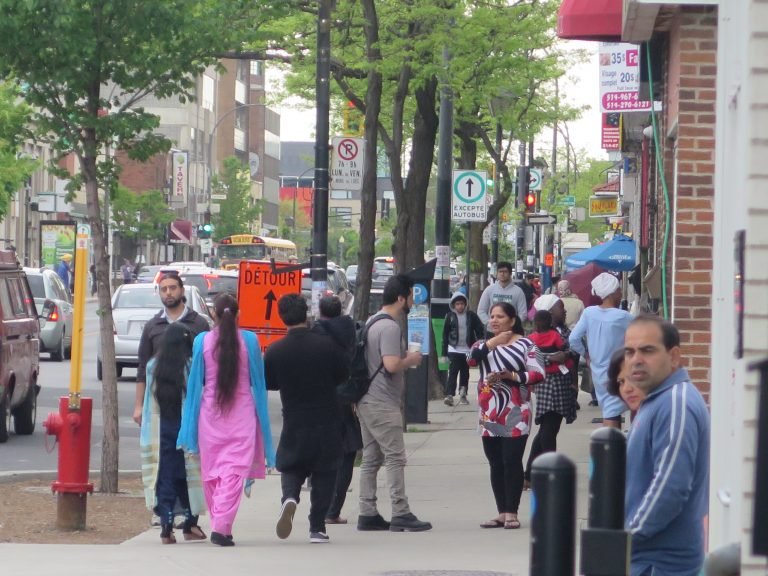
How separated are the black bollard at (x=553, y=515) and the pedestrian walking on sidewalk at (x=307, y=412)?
6677 millimetres

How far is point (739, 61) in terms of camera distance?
5801 mm

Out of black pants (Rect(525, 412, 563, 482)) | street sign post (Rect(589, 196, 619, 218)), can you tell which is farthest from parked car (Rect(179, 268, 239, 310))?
black pants (Rect(525, 412, 563, 482))

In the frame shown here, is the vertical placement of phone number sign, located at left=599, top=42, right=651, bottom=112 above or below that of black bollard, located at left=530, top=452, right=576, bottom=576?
above

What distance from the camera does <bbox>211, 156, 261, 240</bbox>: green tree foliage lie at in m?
92.8

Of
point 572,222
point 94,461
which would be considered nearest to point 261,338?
point 94,461

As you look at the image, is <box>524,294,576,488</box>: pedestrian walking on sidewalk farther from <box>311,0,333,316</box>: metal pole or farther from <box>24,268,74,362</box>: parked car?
<box>24,268,74,362</box>: parked car

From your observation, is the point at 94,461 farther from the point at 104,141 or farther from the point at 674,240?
the point at 674,240

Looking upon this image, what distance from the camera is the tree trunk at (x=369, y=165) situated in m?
18.4

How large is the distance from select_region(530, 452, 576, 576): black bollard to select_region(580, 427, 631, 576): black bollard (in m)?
0.11

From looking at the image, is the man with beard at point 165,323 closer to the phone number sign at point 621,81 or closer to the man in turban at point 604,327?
the man in turban at point 604,327

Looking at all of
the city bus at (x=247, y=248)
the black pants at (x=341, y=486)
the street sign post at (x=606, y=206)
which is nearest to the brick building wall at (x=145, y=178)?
the city bus at (x=247, y=248)

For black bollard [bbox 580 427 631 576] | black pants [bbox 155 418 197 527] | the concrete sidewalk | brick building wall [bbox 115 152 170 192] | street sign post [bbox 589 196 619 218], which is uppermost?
brick building wall [bbox 115 152 170 192]

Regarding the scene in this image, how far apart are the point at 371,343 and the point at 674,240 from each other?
2.48m

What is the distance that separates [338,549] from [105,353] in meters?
3.55
